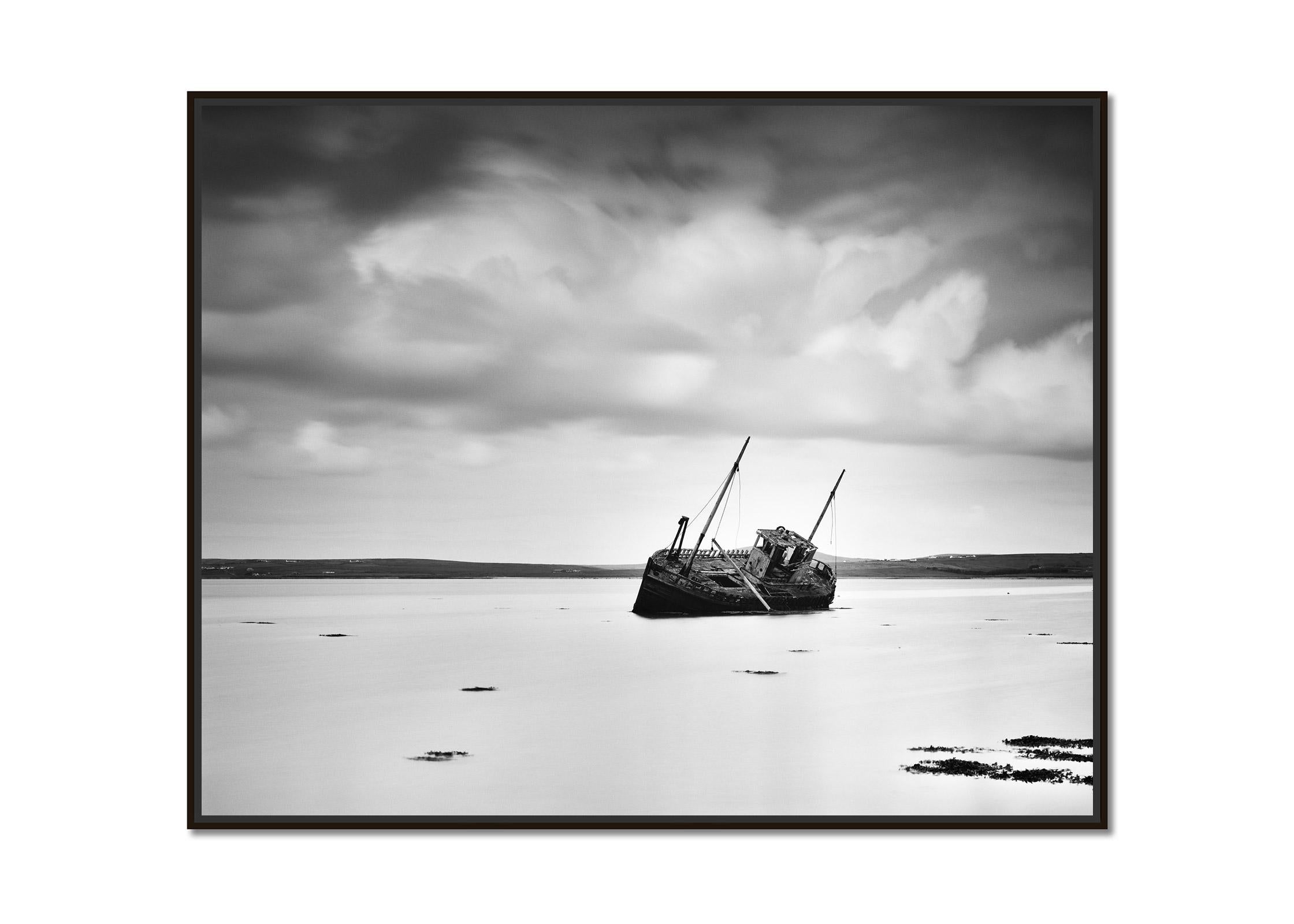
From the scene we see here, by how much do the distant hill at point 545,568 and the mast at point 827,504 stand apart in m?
0.47

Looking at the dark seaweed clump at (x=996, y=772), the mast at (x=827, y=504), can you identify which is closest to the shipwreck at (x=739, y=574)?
the mast at (x=827, y=504)

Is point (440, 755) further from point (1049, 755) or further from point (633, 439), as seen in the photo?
point (1049, 755)

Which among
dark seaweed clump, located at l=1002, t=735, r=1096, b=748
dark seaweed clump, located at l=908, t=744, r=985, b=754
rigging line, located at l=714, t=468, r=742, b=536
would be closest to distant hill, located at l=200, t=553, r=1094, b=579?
rigging line, located at l=714, t=468, r=742, b=536

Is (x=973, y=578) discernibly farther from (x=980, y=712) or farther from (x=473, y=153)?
(x=473, y=153)

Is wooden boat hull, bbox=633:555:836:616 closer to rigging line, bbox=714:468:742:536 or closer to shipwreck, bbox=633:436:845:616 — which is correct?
shipwreck, bbox=633:436:845:616

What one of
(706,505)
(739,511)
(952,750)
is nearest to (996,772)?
(952,750)

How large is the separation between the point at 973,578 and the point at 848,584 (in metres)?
0.85

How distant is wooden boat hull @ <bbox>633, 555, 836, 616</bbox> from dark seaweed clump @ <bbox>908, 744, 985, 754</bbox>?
1364mm

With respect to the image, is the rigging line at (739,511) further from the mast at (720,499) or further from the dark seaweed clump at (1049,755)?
the dark seaweed clump at (1049,755)

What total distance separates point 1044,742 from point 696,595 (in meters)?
2.45

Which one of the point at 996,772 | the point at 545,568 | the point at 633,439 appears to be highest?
the point at 633,439

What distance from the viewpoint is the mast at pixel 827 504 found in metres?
5.04

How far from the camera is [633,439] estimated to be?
5148mm

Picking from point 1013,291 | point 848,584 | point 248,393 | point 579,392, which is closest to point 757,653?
point 848,584
